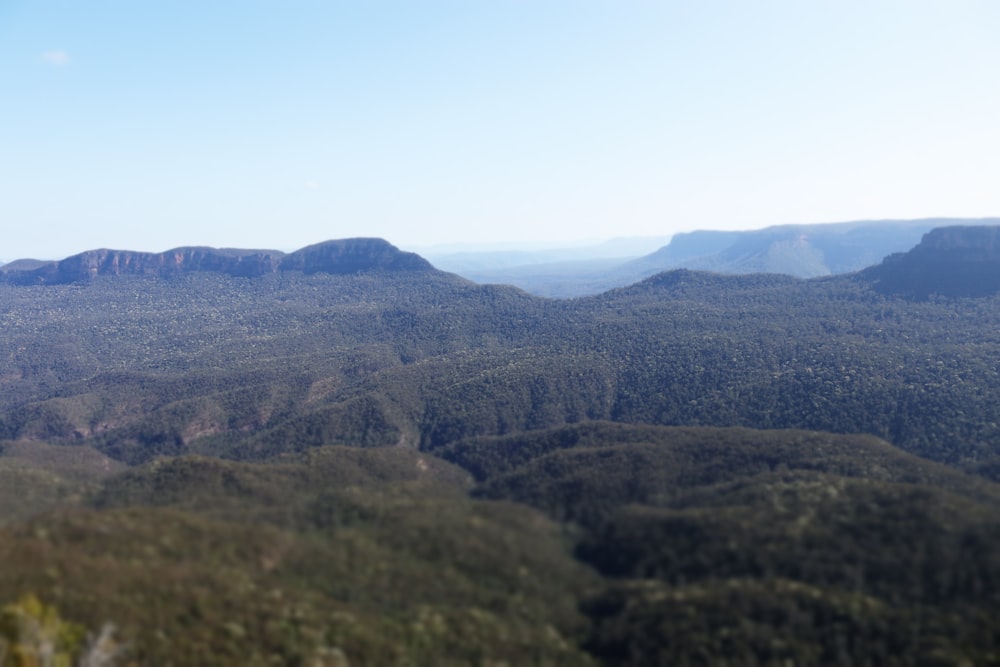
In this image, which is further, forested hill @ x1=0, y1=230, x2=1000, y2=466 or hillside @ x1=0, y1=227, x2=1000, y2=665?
forested hill @ x1=0, y1=230, x2=1000, y2=466

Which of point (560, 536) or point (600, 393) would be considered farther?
point (600, 393)

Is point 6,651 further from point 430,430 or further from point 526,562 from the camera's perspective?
point 430,430

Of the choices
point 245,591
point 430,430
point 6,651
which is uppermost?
point 6,651

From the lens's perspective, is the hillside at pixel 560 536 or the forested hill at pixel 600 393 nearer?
the hillside at pixel 560 536

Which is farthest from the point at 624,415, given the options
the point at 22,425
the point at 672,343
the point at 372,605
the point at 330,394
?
the point at 22,425

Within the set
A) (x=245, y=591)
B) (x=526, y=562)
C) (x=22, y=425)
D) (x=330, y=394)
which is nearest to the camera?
(x=245, y=591)

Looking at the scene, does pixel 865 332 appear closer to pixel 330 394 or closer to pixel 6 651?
pixel 330 394

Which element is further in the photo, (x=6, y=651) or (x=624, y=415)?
(x=624, y=415)

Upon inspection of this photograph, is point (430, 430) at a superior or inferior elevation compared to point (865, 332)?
inferior

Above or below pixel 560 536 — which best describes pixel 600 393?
above

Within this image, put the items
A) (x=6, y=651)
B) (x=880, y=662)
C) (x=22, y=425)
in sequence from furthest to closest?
(x=22, y=425), (x=880, y=662), (x=6, y=651)
